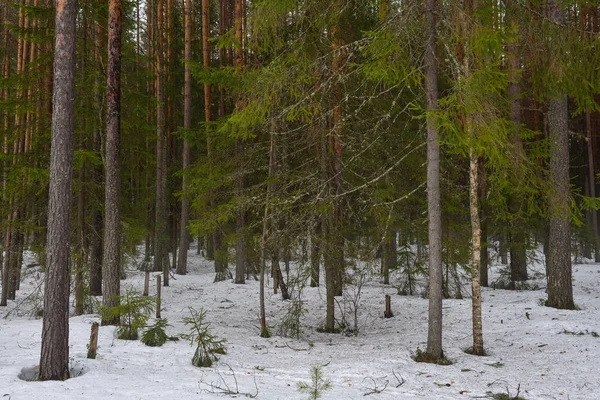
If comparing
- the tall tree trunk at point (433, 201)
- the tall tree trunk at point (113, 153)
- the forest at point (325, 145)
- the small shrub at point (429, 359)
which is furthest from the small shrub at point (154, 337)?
the tall tree trunk at point (433, 201)

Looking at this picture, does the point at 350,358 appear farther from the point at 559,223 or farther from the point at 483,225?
the point at 483,225

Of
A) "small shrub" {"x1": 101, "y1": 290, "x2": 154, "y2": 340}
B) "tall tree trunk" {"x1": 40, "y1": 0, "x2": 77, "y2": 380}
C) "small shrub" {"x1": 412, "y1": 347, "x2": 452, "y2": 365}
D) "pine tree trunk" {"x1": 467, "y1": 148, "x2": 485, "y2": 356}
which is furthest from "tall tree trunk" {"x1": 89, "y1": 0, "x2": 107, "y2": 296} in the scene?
"pine tree trunk" {"x1": 467, "y1": 148, "x2": 485, "y2": 356}

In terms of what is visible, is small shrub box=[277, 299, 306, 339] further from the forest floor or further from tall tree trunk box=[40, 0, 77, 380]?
tall tree trunk box=[40, 0, 77, 380]

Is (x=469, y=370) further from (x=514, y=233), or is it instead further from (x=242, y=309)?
(x=514, y=233)

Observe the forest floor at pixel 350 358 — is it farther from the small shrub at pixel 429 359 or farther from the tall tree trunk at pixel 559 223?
the tall tree trunk at pixel 559 223

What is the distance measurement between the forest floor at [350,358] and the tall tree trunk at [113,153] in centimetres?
119

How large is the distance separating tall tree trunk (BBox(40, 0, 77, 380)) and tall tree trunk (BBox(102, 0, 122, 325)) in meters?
3.21

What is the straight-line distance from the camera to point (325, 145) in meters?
11.5

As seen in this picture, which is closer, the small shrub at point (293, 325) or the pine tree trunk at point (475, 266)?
the pine tree trunk at point (475, 266)

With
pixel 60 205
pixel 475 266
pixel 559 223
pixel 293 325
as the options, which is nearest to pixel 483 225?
pixel 559 223

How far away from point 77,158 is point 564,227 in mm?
12782

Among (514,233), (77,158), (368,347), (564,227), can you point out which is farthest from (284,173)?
(514,233)

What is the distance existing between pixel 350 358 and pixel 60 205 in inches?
239

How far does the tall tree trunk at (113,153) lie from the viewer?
10.3 meters
